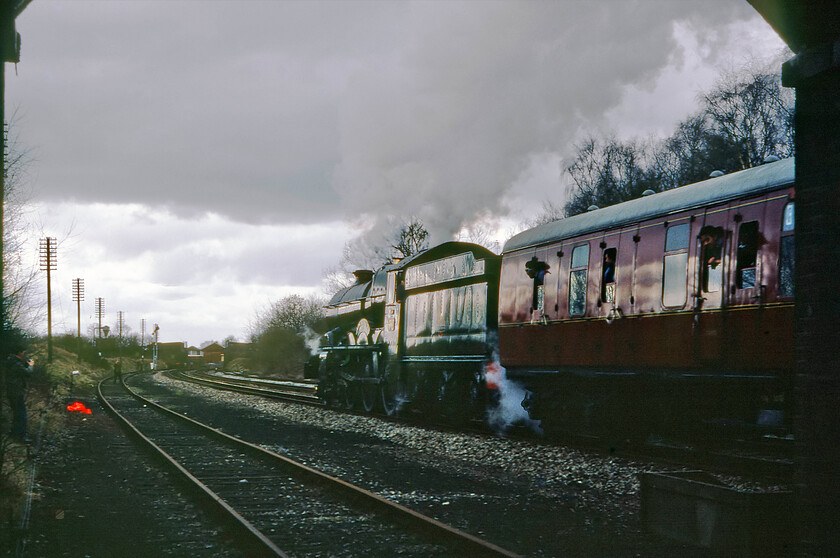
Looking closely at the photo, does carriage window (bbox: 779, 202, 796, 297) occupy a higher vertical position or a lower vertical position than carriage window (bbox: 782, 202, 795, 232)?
lower

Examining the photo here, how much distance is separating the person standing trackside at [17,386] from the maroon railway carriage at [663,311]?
7.70 metres

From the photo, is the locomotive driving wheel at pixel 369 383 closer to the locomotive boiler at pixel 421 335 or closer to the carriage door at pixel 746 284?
the locomotive boiler at pixel 421 335

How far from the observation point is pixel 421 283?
17203 mm

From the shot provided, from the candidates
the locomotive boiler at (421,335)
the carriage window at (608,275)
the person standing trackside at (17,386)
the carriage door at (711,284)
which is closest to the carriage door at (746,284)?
the carriage door at (711,284)

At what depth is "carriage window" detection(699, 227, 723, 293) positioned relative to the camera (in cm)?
923

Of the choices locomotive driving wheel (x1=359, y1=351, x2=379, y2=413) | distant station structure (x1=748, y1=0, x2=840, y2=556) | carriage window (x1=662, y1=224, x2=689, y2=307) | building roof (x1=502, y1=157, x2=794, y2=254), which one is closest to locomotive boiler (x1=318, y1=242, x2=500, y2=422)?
locomotive driving wheel (x1=359, y1=351, x2=379, y2=413)

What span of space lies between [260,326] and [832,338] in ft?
251

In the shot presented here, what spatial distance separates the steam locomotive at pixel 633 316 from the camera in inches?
340

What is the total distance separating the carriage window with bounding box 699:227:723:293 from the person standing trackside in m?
9.71

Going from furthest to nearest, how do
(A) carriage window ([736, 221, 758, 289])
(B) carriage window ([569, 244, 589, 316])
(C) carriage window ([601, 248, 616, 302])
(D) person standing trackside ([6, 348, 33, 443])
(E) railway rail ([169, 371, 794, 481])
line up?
(B) carriage window ([569, 244, 589, 316]), (D) person standing trackside ([6, 348, 33, 443]), (C) carriage window ([601, 248, 616, 302]), (E) railway rail ([169, 371, 794, 481]), (A) carriage window ([736, 221, 758, 289])

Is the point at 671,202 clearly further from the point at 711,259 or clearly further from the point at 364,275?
the point at 364,275

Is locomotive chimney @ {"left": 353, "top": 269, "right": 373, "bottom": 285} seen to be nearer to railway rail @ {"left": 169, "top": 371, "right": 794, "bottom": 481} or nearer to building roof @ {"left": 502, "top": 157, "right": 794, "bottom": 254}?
building roof @ {"left": 502, "top": 157, "right": 794, "bottom": 254}

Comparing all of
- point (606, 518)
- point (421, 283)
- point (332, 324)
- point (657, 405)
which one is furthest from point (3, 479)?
point (332, 324)

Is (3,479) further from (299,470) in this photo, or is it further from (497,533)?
(497,533)
